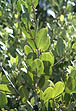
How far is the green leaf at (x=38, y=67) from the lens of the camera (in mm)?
1278

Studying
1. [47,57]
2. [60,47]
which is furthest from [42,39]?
[60,47]

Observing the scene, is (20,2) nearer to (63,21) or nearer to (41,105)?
(41,105)

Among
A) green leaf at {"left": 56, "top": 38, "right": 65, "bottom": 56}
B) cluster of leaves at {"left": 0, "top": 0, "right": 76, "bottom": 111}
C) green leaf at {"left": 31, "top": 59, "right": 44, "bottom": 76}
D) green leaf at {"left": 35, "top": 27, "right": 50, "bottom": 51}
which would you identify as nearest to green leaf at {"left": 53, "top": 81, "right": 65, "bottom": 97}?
cluster of leaves at {"left": 0, "top": 0, "right": 76, "bottom": 111}

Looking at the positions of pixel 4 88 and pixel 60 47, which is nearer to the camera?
pixel 4 88

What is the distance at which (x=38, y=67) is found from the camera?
1308 millimetres

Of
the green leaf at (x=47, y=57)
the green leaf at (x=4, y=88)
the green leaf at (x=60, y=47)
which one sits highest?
the green leaf at (x=60, y=47)

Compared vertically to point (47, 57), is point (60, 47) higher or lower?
higher

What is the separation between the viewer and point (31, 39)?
1405 millimetres

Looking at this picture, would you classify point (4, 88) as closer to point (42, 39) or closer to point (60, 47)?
point (42, 39)

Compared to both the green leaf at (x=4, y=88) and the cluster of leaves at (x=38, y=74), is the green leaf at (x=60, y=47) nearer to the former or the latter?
the cluster of leaves at (x=38, y=74)

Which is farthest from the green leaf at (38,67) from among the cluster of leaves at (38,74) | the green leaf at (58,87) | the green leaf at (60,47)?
the green leaf at (60,47)

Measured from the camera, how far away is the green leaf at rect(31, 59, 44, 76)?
1.28 m

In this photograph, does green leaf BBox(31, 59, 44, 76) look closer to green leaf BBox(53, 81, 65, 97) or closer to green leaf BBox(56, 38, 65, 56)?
green leaf BBox(53, 81, 65, 97)

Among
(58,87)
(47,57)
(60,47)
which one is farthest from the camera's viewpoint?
(60,47)
